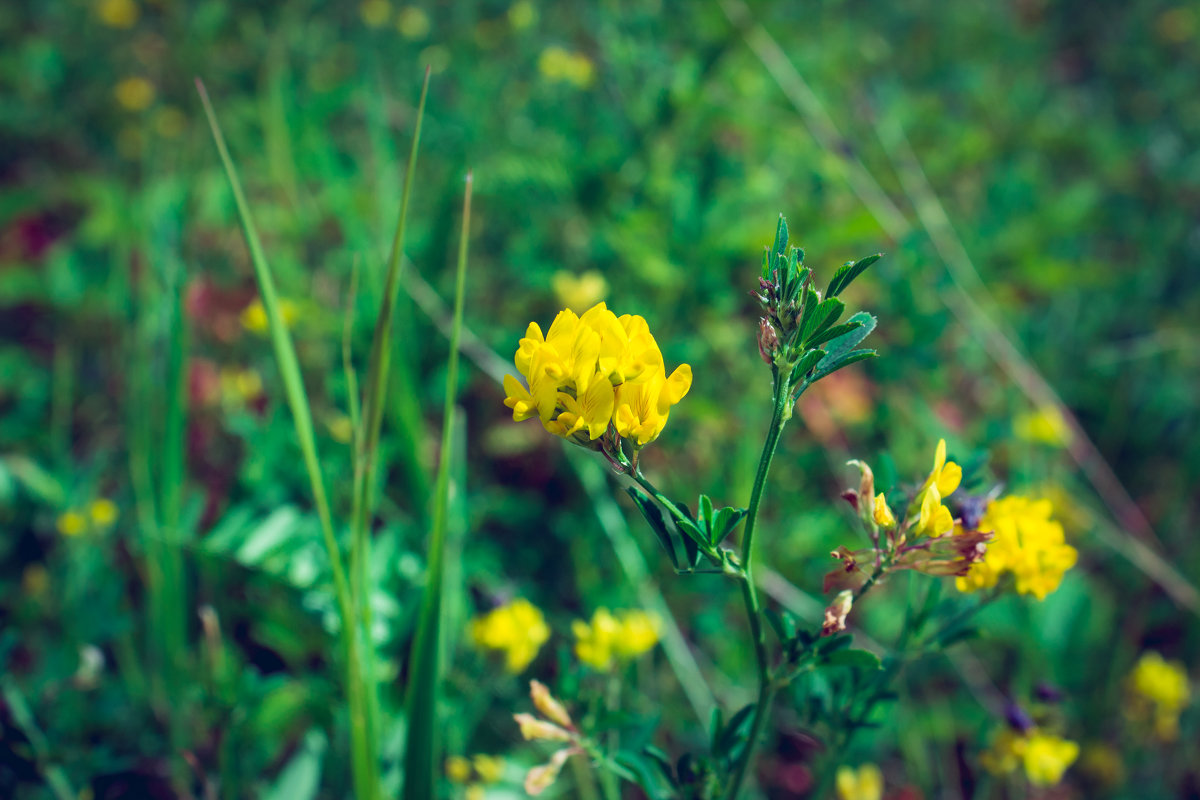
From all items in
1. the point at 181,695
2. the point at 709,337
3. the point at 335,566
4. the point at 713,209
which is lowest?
the point at 181,695

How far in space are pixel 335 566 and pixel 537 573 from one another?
90 cm

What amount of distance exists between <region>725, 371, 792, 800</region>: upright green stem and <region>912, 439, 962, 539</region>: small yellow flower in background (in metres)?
0.15

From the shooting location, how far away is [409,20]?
9.08 ft

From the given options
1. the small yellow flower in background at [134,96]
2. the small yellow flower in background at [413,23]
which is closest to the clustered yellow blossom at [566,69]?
the small yellow flower in background at [413,23]

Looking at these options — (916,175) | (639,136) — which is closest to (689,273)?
(639,136)

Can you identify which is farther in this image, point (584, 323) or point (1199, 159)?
point (1199, 159)

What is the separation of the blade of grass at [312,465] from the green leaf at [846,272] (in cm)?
66

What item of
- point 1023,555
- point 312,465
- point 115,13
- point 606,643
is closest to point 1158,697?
point 1023,555

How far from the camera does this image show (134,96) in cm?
289

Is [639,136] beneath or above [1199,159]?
above

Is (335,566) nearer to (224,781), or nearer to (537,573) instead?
(224,781)

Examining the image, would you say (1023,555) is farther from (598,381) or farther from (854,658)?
(598,381)

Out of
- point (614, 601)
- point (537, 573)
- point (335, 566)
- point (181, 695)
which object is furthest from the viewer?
point (537, 573)

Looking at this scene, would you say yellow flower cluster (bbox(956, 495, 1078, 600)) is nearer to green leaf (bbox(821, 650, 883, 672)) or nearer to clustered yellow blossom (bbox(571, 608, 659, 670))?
green leaf (bbox(821, 650, 883, 672))
